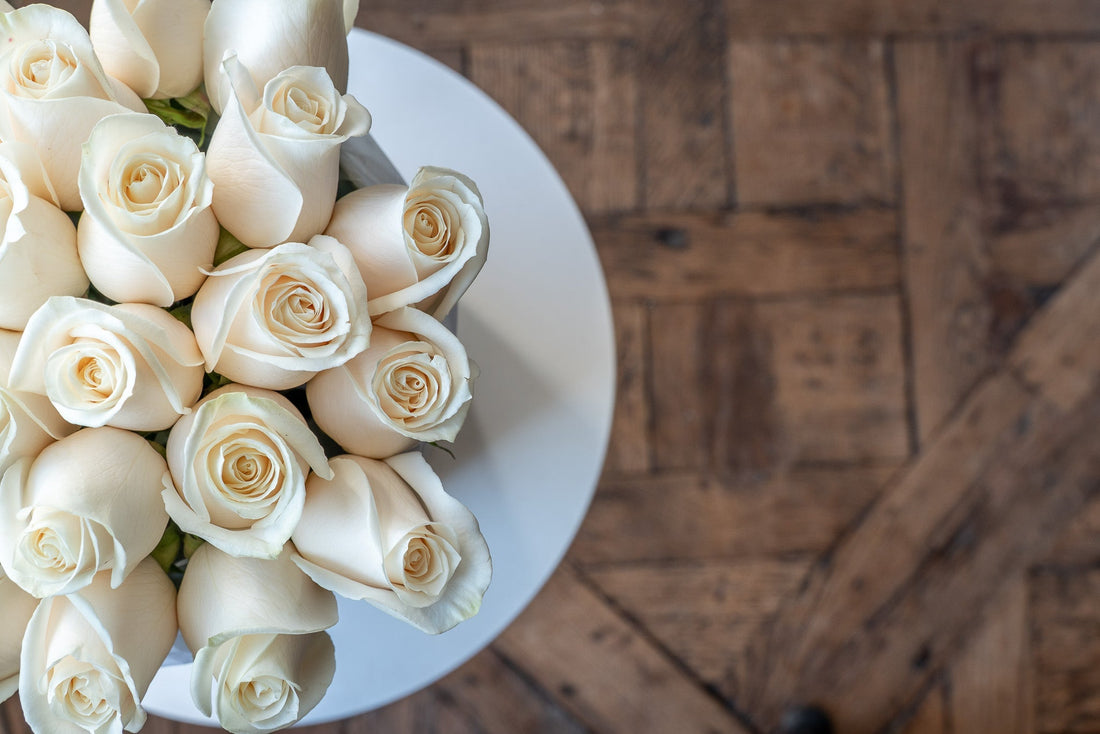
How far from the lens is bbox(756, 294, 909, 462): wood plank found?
1.00m

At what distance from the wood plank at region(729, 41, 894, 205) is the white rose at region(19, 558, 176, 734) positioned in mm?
810

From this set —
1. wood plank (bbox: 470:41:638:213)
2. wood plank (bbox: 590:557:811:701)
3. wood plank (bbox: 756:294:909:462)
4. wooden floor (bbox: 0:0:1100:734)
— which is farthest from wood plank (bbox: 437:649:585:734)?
wood plank (bbox: 470:41:638:213)

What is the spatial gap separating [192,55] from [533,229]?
11.3 inches

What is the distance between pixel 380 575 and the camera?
317mm

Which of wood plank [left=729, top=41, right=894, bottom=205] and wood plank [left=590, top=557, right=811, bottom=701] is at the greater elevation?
wood plank [left=729, top=41, right=894, bottom=205]

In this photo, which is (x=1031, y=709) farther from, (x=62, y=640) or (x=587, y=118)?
(x=62, y=640)

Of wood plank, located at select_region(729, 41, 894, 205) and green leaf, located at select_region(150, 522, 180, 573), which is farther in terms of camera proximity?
wood plank, located at select_region(729, 41, 894, 205)

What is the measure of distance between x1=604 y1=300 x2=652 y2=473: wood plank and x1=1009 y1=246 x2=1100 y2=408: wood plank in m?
0.41

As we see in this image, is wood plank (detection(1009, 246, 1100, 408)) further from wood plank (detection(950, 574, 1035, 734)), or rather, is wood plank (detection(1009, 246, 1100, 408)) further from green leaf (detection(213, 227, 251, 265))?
Result: green leaf (detection(213, 227, 251, 265))

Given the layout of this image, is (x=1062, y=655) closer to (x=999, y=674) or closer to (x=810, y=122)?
(x=999, y=674)

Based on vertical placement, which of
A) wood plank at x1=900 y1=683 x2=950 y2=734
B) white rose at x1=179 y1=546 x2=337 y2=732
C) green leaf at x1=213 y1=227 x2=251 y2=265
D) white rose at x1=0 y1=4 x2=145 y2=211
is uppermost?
white rose at x1=0 y1=4 x2=145 y2=211

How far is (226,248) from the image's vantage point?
1.07ft

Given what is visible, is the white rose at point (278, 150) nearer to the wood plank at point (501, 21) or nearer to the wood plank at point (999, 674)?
the wood plank at point (501, 21)

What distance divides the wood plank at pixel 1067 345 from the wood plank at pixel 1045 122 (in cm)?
10
